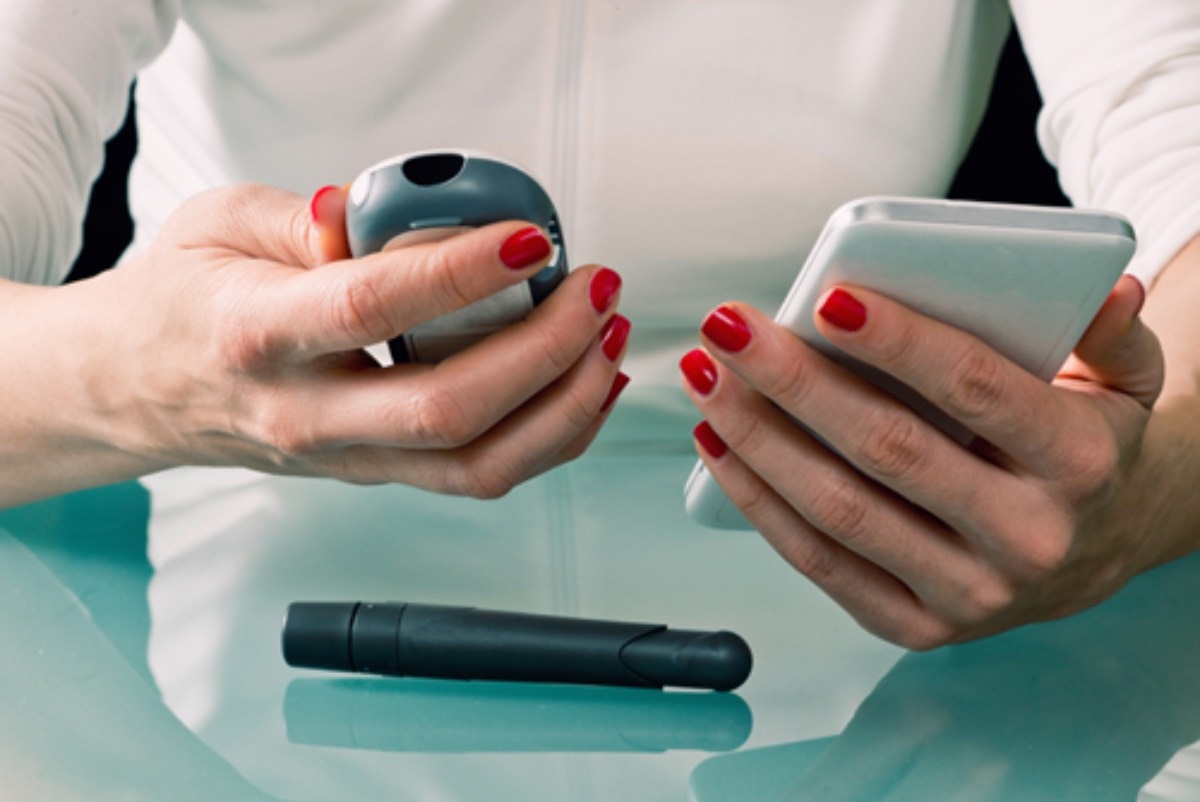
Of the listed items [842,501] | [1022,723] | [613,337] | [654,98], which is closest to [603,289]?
[613,337]

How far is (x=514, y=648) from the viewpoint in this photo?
528 millimetres

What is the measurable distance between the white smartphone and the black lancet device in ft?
0.44

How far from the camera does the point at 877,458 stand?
1.65 ft

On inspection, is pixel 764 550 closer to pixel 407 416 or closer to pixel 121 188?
pixel 407 416

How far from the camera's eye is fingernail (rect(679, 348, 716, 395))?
53cm

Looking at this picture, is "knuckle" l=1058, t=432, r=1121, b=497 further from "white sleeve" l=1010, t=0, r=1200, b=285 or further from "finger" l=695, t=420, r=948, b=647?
"white sleeve" l=1010, t=0, r=1200, b=285

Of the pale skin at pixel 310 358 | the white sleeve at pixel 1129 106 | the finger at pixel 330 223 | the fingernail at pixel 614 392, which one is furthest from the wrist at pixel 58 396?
the white sleeve at pixel 1129 106

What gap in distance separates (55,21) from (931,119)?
0.58m

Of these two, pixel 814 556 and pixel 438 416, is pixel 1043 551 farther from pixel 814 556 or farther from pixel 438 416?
pixel 438 416

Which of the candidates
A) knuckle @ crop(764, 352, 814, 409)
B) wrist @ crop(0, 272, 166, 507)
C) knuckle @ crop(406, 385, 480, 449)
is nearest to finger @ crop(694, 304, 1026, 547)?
knuckle @ crop(764, 352, 814, 409)

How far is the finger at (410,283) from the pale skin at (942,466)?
0.08 meters

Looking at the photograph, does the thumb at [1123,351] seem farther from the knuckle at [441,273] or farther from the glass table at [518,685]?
the knuckle at [441,273]

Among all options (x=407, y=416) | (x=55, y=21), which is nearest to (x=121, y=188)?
(x=55, y=21)

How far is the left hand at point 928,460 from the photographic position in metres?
0.49
